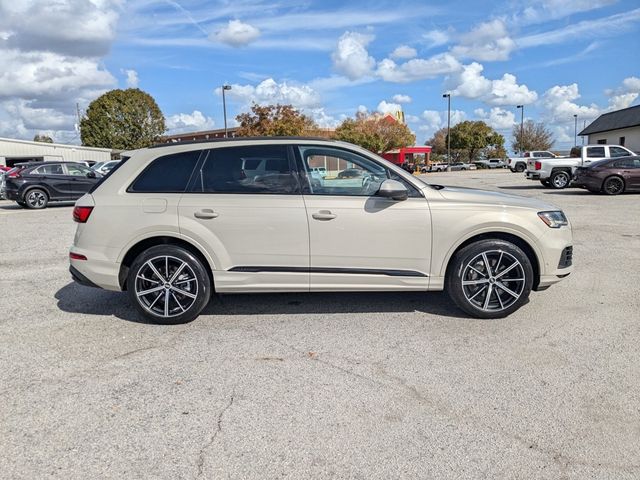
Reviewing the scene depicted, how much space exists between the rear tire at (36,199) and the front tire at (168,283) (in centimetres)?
1455

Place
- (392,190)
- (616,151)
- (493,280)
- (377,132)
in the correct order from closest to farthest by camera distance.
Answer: (392,190) → (493,280) → (616,151) → (377,132)

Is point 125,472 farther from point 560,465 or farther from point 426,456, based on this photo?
point 560,465

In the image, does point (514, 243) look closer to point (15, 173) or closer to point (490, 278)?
point (490, 278)

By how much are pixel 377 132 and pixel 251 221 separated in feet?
189

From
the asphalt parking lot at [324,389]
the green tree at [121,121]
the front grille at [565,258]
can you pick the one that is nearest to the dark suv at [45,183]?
the asphalt parking lot at [324,389]

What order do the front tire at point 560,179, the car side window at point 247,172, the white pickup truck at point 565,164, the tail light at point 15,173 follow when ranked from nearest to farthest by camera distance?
the car side window at point 247,172
the tail light at point 15,173
the white pickup truck at point 565,164
the front tire at point 560,179

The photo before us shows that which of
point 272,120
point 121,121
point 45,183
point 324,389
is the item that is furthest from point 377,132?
point 324,389

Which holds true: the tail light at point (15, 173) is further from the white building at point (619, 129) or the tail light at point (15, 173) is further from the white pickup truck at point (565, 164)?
the white building at point (619, 129)

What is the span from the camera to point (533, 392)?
3.32 meters

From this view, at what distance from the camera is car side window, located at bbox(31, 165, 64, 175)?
16781 mm

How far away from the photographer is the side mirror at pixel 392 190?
443 cm

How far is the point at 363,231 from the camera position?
178 inches

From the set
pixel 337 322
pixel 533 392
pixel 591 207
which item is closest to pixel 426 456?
pixel 533 392

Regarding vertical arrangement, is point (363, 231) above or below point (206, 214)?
below
